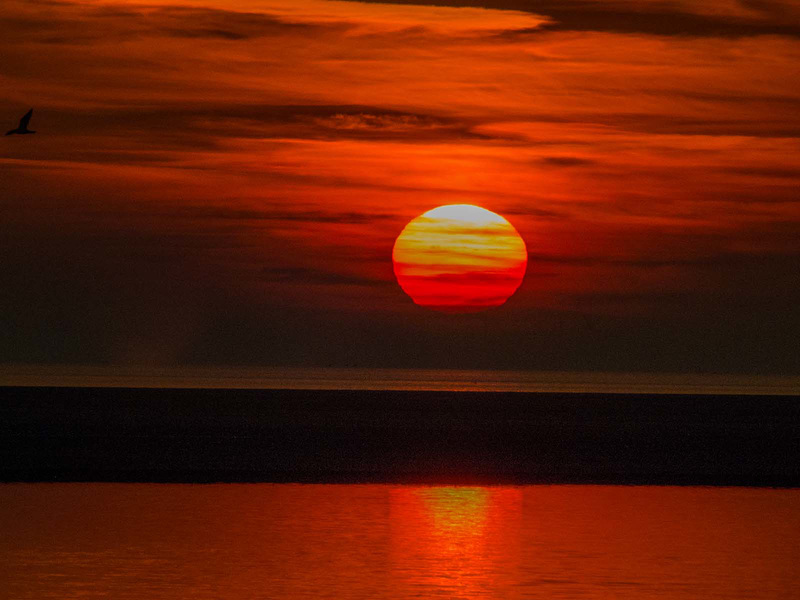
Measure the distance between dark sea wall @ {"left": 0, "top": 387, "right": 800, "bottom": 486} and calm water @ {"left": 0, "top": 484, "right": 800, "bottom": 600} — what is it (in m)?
3.54

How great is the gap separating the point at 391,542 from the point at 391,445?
2117 centimetres

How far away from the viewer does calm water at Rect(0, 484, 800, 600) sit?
64.3 ft

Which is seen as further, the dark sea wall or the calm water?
the dark sea wall

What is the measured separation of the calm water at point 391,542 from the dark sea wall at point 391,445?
139 inches

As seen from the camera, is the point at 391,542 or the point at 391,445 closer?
the point at 391,542

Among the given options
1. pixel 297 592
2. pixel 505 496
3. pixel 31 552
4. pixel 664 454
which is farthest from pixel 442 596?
pixel 664 454

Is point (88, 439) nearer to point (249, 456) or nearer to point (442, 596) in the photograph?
point (249, 456)

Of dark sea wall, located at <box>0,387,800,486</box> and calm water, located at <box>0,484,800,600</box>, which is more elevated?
calm water, located at <box>0,484,800,600</box>

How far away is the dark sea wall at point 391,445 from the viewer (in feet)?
116

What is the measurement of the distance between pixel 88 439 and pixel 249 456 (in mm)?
8244

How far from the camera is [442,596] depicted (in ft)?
61.8

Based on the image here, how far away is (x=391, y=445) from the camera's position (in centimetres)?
4466

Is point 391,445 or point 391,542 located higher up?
point 391,542

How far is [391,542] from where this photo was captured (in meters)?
23.5
